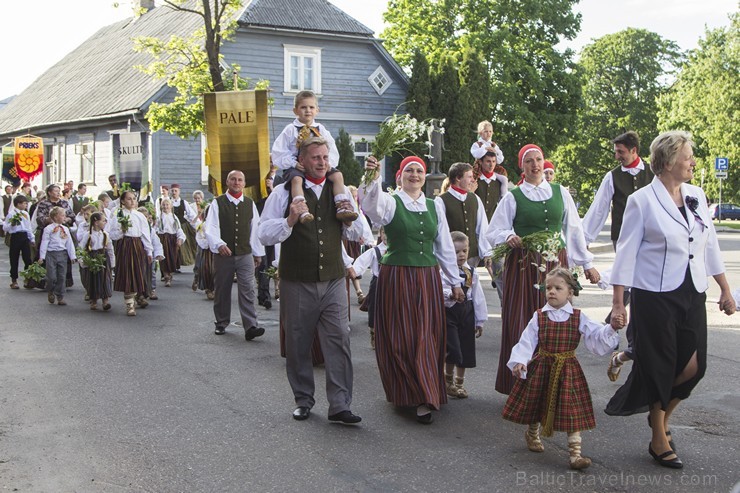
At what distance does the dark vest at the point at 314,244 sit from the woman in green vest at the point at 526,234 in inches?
52.6

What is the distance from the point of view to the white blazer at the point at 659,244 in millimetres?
5539

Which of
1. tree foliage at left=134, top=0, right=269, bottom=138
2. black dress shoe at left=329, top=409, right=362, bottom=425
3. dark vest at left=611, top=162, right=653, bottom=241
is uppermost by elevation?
Answer: tree foliage at left=134, top=0, right=269, bottom=138

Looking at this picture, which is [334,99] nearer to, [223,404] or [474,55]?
[474,55]

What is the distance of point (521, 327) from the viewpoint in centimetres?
716

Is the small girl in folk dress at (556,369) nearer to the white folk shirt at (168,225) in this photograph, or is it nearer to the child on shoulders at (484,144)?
the child on shoulders at (484,144)

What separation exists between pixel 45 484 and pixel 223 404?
6.78 ft

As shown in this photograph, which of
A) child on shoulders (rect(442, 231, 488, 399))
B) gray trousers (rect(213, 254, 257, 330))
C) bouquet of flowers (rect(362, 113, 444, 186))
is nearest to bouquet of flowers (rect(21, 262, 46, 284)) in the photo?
gray trousers (rect(213, 254, 257, 330))

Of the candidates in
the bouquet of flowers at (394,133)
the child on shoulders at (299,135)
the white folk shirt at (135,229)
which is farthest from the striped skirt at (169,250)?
the bouquet of flowers at (394,133)

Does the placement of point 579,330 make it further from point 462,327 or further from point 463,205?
point 463,205

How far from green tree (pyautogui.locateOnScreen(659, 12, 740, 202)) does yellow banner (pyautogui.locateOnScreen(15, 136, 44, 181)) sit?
35.9 meters

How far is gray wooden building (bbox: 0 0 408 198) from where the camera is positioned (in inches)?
1296

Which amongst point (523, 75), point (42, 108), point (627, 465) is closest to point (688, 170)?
point (627, 465)

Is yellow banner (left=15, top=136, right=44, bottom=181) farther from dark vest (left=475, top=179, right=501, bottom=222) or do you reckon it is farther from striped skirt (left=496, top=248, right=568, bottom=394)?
striped skirt (left=496, top=248, right=568, bottom=394)

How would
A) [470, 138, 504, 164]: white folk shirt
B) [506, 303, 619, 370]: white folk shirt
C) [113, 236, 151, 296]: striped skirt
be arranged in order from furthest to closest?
1. [113, 236, 151, 296]: striped skirt
2. [470, 138, 504, 164]: white folk shirt
3. [506, 303, 619, 370]: white folk shirt
